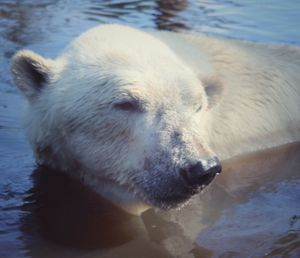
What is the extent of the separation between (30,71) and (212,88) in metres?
1.21

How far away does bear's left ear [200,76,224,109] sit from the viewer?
160 inches

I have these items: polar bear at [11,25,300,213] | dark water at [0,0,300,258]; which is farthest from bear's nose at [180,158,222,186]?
dark water at [0,0,300,258]

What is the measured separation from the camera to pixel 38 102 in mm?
3787

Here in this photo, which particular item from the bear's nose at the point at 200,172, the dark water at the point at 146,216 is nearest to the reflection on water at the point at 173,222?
the dark water at the point at 146,216

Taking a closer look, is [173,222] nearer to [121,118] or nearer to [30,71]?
[121,118]

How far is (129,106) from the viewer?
347cm

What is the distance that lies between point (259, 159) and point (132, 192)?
1583mm

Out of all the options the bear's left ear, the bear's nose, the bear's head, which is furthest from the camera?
the bear's left ear

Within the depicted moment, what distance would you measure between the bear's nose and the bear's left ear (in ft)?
3.69

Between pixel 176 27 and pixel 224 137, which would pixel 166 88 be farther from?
pixel 176 27

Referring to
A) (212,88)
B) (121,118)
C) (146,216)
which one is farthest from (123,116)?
(212,88)

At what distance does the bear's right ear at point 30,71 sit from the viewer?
365 centimetres

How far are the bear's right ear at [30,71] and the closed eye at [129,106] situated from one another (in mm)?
539

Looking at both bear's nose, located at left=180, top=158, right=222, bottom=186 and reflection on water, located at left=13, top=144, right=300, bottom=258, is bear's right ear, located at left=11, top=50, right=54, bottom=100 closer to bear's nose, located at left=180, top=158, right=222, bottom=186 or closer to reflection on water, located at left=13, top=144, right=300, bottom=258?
reflection on water, located at left=13, top=144, right=300, bottom=258
